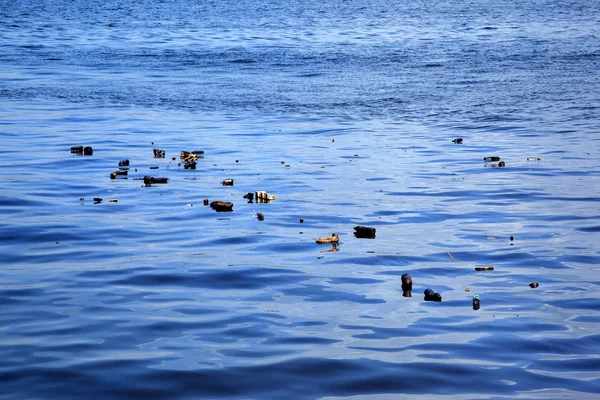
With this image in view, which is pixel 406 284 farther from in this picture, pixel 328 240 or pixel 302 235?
pixel 302 235

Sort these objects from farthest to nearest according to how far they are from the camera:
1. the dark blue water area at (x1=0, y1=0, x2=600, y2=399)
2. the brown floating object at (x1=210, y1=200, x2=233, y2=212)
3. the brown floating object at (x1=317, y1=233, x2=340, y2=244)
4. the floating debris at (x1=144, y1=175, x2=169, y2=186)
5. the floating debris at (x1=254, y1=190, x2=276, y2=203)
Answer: the floating debris at (x1=144, y1=175, x2=169, y2=186) < the floating debris at (x1=254, y1=190, x2=276, y2=203) < the brown floating object at (x1=210, y1=200, x2=233, y2=212) < the brown floating object at (x1=317, y1=233, x2=340, y2=244) < the dark blue water area at (x1=0, y1=0, x2=600, y2=399)

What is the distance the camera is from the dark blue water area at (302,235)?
517 centimetres

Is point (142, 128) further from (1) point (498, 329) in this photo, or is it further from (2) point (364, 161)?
(1) point (498, 329)

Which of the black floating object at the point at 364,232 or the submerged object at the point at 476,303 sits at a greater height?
the black floating object at the point at 364,232

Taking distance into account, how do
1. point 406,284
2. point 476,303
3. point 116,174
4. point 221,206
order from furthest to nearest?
point 116,174 < point 221,206 < point 406,284 < point 476,303

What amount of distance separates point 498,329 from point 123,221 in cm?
446

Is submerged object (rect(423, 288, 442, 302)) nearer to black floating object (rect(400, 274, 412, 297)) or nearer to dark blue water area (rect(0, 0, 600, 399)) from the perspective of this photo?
dark blue water area (rect(0, 0, 600, 399))

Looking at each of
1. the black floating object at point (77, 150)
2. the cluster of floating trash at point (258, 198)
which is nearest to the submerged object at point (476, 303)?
the cluster of floating trash at point (258, 198)

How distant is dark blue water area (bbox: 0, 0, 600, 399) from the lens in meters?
5.17

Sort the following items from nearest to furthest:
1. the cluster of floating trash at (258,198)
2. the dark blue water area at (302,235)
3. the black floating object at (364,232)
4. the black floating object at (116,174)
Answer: the dark blue water area at (302,235) < the cluster of floating trash at (258,198) < the black floating object at (364,232) < the black floating object at (116,174)

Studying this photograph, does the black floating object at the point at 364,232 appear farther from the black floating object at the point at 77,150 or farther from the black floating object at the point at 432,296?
the black floating object at the point at 77,150

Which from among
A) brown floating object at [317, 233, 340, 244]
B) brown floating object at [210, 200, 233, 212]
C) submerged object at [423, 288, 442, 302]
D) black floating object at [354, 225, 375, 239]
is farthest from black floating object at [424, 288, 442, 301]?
brown floating object at [210, 200, 233, 212]

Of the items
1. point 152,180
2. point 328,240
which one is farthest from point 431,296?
point 152,180

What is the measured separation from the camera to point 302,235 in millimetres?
8406
